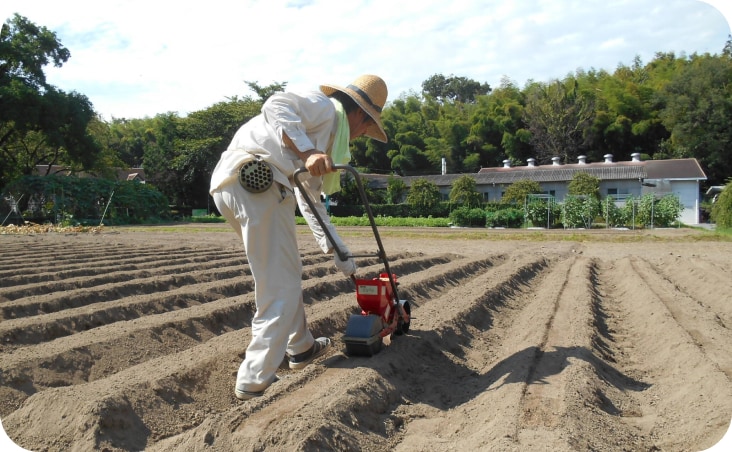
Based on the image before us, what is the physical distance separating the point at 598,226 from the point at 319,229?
74.4 ft

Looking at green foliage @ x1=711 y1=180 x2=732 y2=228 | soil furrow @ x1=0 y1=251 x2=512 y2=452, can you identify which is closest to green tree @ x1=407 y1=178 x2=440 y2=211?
green foliage @ x1=711 y1=180 x2=732 y2=228

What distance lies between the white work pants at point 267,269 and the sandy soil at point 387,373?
0.17 meters

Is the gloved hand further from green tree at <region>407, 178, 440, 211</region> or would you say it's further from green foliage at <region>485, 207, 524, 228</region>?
green tree at <region>407, 178, 440, 211</region>

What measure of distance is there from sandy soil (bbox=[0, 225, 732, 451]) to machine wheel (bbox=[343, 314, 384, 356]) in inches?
2.9

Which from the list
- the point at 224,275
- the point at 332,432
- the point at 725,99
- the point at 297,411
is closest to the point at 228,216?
the point at 297,411

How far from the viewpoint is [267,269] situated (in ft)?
10.3

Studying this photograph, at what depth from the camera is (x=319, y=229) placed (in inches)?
154

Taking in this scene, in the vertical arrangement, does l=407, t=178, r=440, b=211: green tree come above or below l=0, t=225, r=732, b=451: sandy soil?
above

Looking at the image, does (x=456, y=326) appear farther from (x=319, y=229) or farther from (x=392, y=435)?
(x=392, y=435)

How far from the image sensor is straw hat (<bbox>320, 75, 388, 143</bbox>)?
3.51 meters

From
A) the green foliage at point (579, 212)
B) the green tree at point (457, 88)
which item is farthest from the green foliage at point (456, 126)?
the green tree at point (457, 88)

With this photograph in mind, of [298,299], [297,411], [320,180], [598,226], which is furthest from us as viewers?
[598,226]

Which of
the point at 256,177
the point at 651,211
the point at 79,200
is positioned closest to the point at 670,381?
the point at 256,177

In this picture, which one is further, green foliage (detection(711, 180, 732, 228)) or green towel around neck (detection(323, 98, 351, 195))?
green foliage (detection(711, 180, 732, 228))
